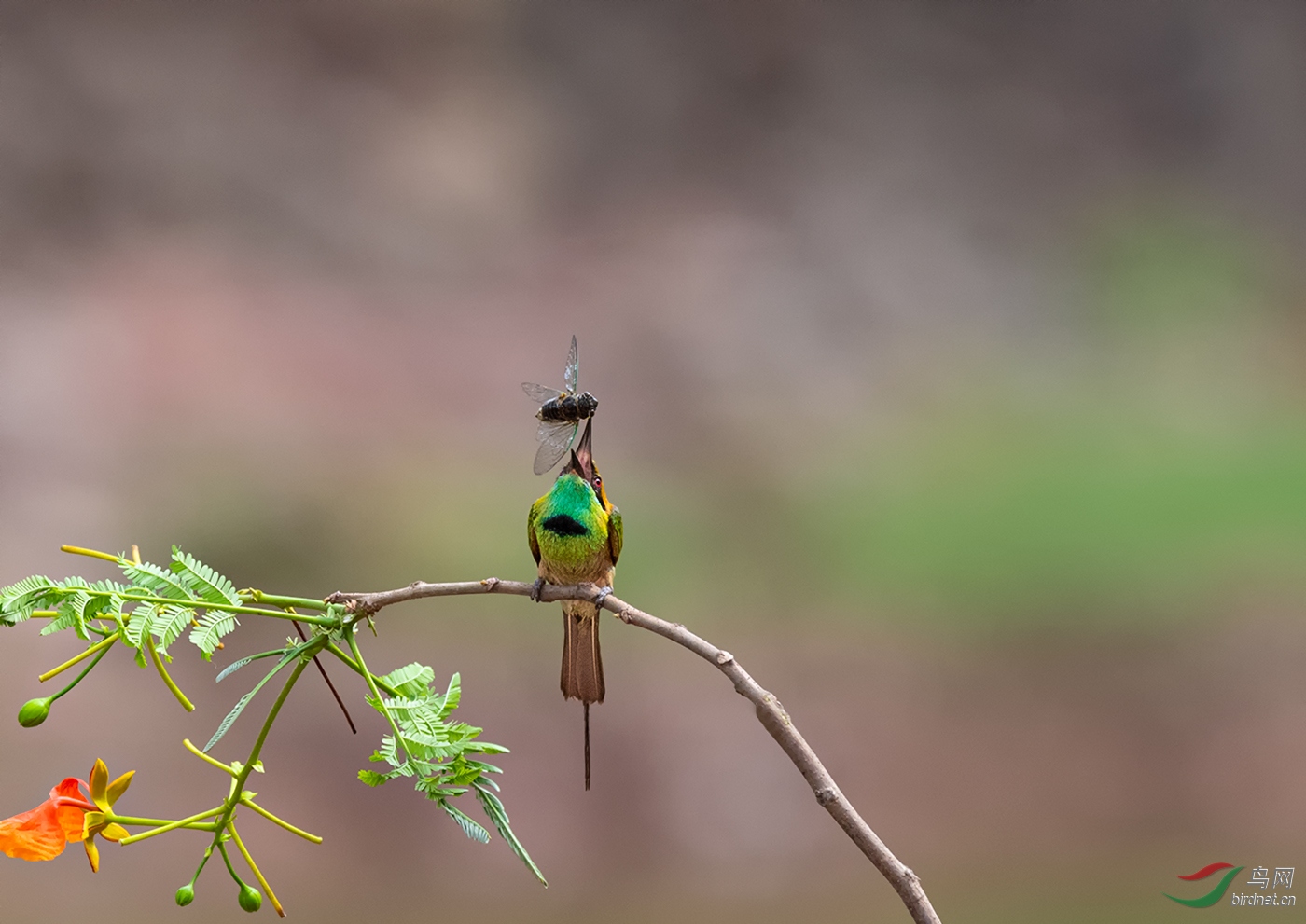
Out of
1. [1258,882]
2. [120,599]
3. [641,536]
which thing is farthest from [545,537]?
[1258,882]

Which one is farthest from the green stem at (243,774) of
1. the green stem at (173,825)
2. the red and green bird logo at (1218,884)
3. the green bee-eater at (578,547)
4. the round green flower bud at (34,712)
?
the red and green bird logo at (1218,884)

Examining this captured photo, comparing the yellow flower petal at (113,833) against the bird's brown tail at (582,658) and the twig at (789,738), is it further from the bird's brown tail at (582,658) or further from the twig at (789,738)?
the bird's brown tail at (582,658)

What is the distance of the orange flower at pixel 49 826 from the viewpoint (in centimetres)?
68

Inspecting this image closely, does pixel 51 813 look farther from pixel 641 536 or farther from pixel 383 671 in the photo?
pixel 641 536

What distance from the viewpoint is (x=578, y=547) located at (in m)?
0.94

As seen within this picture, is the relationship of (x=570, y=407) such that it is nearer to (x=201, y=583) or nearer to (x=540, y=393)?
(x=540, y=393)

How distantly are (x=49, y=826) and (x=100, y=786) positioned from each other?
0.04m

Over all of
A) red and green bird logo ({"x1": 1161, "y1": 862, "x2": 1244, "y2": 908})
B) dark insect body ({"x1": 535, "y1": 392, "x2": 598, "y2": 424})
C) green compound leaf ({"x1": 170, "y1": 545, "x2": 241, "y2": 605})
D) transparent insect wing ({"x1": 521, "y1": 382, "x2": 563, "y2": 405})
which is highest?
transparent insect wing ({"x1": 521, "y1": 382, "x2": 563, "y2": 405})

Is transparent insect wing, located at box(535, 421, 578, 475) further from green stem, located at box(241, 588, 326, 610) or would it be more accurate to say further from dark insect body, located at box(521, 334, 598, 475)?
green stem, located at box(241, 588, 326, 610)

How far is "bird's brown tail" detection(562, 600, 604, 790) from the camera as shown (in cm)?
93

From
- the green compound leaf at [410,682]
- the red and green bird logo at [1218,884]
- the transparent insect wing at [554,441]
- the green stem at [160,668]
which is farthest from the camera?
the red and green bird logo at [1218,884]

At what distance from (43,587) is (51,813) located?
156 mm

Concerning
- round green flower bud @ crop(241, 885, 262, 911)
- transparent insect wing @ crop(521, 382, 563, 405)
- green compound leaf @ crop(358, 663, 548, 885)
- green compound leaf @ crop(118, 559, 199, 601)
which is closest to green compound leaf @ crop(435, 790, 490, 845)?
green compound leaf @ crop(358, 663, 548, 885)

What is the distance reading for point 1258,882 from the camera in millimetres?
1579
